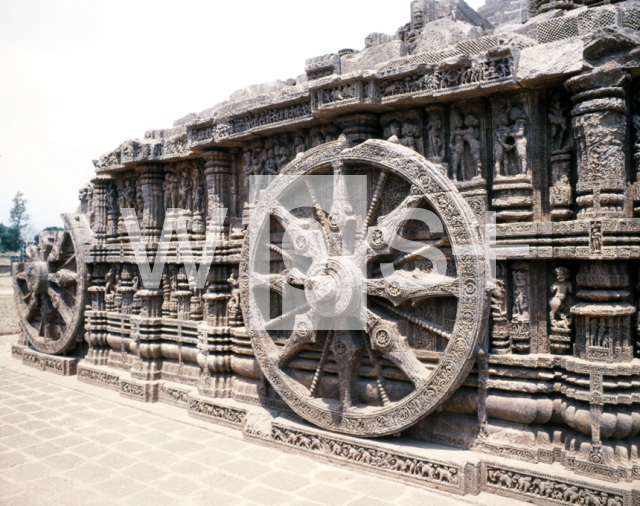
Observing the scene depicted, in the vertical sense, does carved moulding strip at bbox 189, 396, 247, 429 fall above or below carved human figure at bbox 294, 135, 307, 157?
below

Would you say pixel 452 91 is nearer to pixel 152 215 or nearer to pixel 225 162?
pixel 225 162

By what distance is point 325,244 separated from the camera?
5.71m

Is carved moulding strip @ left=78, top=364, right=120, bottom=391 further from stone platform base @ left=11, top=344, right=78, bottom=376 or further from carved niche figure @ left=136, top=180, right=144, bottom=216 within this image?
carved niche figure @ left=136, top=180, right=144, bottom=216

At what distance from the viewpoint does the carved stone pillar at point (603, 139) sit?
13.9ft

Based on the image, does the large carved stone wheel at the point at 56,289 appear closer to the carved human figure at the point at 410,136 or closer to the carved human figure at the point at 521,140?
the carved human figure at the point at 410,136

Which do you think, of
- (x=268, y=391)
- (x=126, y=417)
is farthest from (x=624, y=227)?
(x=126, y=417)

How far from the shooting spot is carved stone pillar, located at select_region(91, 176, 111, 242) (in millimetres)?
9180

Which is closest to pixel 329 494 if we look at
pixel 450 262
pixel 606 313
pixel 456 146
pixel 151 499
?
pixel 151 499

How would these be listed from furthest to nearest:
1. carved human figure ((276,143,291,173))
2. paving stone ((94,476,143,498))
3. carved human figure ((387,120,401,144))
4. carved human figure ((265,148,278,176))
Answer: carved human figure ((265,148,278,176)) < carved human figure ((276,143,291,173)) < carved human figure ((387,120,401,144)) < paving stone ((94,476,143,498))

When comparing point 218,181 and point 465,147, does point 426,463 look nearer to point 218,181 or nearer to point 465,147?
point 465,147

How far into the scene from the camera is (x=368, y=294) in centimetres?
525

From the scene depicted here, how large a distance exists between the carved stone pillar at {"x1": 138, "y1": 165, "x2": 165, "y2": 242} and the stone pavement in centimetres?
251

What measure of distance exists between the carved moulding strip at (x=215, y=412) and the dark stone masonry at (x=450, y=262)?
3cm

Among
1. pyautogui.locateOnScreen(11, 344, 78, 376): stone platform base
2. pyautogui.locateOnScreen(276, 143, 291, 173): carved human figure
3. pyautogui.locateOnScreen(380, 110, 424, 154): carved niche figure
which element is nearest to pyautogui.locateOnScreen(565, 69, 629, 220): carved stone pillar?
pyautogui.locateOnScreen(380, 110, 424, 154): carved niche figure
